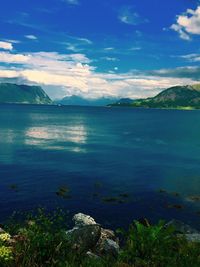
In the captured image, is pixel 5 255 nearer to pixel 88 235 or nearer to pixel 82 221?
pixel 88 235

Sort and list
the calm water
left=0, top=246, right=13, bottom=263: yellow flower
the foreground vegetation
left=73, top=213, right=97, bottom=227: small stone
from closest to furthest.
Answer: left=0, top=246, right=13, bottom=263: yellow flower
the foreground vegetation
left=73, top=213, right=97, bottom=227: small stone
the calm water

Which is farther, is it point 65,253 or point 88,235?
point 88,235

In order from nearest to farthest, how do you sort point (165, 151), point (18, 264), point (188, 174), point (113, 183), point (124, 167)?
point (18, 264)
point (113, 183)
point (188, 174)
point (124, 167)
point (165, 151)

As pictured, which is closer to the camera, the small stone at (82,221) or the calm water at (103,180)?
the small stone at (82,221)

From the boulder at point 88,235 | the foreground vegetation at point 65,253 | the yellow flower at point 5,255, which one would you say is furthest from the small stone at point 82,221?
the yellow flower at point 5,255

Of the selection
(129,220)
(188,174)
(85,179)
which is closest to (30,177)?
(85,179)

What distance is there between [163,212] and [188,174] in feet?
95.0

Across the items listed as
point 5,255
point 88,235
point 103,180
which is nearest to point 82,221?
point 88,235

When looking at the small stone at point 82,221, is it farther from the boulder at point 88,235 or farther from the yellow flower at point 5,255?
the yellow flower at point 5,255

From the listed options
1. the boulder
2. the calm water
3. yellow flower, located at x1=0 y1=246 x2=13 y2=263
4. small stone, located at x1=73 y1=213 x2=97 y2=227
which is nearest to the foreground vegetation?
yellow flower, located at x1=0 y1=246 x2=13 y2=263

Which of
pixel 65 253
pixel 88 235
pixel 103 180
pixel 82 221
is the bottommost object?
pixel 103 180

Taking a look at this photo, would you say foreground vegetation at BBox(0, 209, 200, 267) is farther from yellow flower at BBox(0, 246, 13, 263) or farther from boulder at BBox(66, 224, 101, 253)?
boulder at BBox(66, 224, 101, 253)

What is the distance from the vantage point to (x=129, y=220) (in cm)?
4909

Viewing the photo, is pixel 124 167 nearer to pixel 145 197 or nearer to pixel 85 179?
pixel 85 179
